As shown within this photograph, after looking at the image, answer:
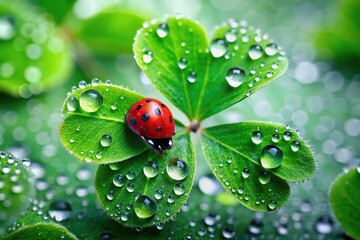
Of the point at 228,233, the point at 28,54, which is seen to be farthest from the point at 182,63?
the point at 28,54

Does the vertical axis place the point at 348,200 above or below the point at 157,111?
below

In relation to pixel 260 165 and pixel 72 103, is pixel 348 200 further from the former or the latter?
pixel 72 103

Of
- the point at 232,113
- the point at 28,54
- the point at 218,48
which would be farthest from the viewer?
the point at 232,113

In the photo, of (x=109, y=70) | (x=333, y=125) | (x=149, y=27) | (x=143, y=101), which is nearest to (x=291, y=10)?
(x=333, y=125)

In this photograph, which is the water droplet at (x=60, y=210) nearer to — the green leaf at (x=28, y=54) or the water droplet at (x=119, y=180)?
the water droplet at (x=119, y=180)

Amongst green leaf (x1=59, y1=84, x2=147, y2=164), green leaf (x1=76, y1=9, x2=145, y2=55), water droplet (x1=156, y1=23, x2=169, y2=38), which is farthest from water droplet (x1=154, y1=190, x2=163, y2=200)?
green leaf (x1=76, y1=9, x2=145, y2=55)

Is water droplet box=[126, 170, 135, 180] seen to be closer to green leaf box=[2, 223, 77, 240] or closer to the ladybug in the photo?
the ladybug

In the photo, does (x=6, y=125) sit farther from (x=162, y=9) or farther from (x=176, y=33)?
(x=162, y=9)
